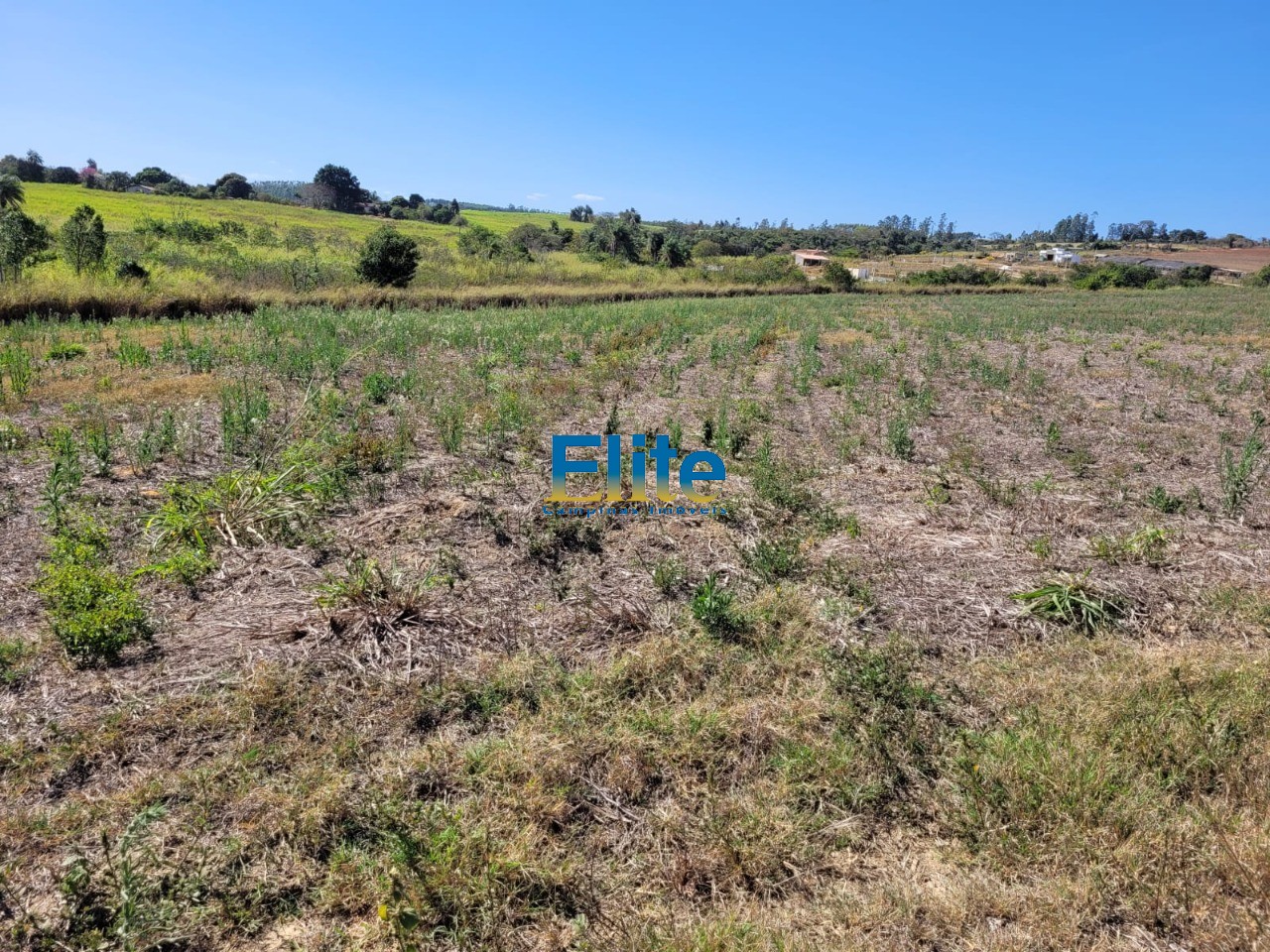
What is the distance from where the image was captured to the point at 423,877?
2.41 meters

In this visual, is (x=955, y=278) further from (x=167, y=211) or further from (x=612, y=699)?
(x=612, y=699)

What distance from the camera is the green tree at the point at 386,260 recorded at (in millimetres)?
25422

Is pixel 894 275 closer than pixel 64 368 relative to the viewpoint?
No

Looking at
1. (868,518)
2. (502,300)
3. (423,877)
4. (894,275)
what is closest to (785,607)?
(868,518)

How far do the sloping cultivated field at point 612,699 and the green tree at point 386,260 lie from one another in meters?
19.7

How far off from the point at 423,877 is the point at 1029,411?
1048 cm

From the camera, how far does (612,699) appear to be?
3.45m

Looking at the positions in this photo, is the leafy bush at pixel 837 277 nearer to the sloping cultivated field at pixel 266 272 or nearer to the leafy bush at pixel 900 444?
the sloping cultivated field at pixel 266 272

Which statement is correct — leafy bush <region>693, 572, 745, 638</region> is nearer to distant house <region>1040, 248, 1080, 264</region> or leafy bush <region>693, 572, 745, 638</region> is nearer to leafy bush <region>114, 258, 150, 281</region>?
leafy bush <region>114, 258, 150, 281</region>

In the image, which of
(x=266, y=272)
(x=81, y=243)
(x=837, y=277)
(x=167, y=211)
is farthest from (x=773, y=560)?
(x=837, y=277)

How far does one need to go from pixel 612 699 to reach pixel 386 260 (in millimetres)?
25612

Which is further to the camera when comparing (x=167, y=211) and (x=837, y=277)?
(x=837, y=277)

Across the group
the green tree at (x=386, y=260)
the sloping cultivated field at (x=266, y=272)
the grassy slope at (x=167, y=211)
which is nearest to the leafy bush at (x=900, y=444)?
the sloping cultivated field at (x=266, y=272)

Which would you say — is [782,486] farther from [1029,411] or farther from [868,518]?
[1029,411]
